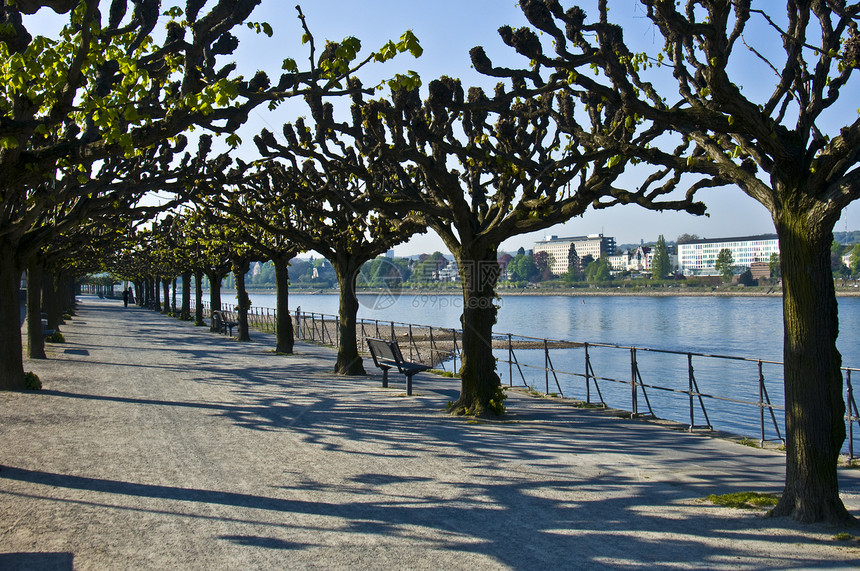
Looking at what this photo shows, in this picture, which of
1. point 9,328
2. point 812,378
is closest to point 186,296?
point 9,328

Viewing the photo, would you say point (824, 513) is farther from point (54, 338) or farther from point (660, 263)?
point (660, 263)

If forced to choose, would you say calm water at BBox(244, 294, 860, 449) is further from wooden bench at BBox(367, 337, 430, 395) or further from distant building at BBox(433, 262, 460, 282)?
distant building at BBox(433, 262, 460, 282)

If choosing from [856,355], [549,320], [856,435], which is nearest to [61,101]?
[856,435]

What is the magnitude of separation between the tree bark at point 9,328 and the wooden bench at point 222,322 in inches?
746

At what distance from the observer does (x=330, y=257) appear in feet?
55.8

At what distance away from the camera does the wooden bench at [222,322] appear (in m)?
32.3

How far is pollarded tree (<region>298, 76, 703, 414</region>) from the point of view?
977cm

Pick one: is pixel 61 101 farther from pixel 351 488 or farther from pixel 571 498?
pixel 571 498

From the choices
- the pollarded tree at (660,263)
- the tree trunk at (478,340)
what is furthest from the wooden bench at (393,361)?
the pollarded tree at (660,263)

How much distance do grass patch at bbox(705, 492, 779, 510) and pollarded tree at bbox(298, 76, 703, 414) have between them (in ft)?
14.3

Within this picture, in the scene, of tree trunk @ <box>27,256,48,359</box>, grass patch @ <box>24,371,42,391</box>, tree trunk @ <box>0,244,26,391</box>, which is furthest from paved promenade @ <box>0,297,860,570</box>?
tree trunk @ <box>27,256,48,359</box>

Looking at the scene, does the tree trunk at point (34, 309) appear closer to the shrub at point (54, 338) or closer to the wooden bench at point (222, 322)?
the shrub at point (54, 338)

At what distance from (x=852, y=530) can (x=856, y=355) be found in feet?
124

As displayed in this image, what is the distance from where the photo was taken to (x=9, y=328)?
12.6 metres
